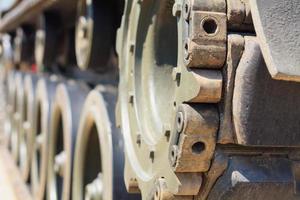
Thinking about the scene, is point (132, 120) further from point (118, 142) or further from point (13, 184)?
point (13, 184)

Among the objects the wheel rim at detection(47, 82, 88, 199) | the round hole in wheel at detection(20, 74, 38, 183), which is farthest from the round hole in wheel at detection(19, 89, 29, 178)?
the wheel rim at detection(47, 82, 88, 199)

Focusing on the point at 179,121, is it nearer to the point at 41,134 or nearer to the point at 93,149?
the point at 93,149

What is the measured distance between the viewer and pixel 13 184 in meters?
3.14

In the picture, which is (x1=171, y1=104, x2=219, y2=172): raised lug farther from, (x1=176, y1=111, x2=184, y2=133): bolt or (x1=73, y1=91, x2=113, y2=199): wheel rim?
(x1=73, y1=91, x2=113, y2=199): wheel rim

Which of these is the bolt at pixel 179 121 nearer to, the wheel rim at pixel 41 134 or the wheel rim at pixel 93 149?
the wheel rim at pixel 93 149

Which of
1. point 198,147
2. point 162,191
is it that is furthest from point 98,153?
point 198,147

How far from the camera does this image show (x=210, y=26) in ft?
2.39

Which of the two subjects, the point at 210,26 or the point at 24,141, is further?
the point at 24,141

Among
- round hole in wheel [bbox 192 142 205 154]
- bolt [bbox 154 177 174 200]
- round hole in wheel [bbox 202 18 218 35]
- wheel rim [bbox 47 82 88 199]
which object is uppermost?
round hole in wheel [bbox 202 18 218 35]

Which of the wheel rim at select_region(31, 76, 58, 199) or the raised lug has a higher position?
the raised lug

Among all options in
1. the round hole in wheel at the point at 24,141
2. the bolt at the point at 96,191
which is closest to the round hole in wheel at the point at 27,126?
the round hole in wheel at the point at 24,141

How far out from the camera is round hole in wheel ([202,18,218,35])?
72cm

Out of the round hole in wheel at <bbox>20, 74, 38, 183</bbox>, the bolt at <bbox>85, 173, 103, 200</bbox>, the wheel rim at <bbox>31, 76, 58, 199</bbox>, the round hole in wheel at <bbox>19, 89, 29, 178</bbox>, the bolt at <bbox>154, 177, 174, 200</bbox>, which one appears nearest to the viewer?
the bolt at <bbox>154, 177, 174, 200</bbox>

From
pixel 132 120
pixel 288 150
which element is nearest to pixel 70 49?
pixel 132 120
